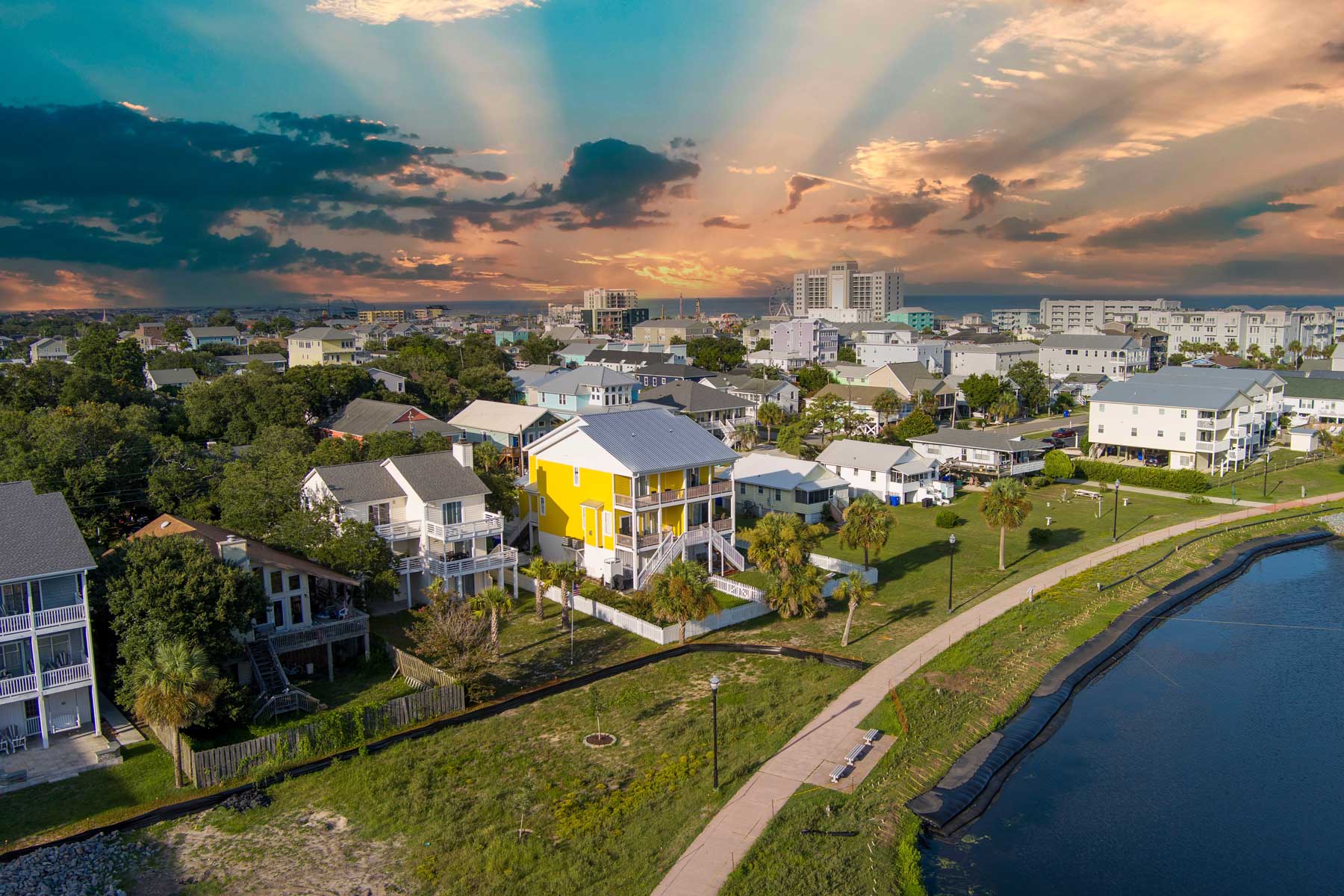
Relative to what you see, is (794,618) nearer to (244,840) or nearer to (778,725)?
(778,725)

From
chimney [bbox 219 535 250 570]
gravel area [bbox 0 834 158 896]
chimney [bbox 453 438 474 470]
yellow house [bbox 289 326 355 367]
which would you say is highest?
yellow house [bbox 289 326 355 367]

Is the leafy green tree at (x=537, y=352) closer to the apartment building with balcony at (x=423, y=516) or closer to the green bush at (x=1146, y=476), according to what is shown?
the green bush at (x=1146, y=476)

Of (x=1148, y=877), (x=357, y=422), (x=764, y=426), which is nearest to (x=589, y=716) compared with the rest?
(x=1148, y=877)

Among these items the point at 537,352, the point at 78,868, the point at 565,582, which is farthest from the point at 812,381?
the point at 78,868

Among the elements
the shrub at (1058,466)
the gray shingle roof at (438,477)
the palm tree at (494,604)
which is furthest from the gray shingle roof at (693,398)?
the palm tree at (494,604)

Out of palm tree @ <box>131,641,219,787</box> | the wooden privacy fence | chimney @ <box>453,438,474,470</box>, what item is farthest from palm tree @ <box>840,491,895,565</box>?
palm tree @ <box>131,641,219,787</box>

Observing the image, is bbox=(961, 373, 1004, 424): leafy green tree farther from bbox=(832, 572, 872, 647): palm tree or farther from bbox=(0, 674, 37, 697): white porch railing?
bbox=(0, 674, 37, 697): white porch railing
